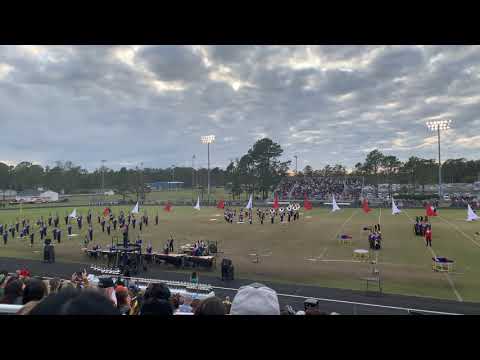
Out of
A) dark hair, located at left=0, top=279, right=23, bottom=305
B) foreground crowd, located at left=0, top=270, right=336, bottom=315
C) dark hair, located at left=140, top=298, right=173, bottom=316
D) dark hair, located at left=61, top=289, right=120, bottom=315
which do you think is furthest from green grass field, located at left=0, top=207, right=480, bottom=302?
dark hair, located at left=61, top=289, right=120, bottom=315

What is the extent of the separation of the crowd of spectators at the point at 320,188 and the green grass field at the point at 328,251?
141 feet

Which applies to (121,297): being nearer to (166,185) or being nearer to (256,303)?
(256,303)

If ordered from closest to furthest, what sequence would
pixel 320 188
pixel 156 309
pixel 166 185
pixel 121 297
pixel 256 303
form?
pixel 156 309, pixel 256 303, pixel 121 297, pixel 320 188, pixel 166 185

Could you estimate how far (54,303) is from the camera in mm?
1750

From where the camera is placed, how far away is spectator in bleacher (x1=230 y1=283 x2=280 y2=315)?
3046 mm

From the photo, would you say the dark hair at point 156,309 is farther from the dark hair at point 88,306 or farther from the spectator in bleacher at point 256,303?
the dark hair at point 88,306

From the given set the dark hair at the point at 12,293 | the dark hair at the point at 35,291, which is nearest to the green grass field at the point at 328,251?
the dark hair at the point at 12,293

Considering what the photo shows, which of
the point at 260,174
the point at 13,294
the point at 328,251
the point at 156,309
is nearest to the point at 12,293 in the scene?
the point at 13,294

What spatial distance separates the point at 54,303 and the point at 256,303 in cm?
180
